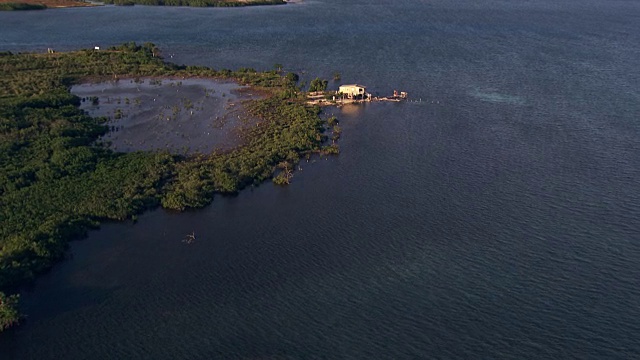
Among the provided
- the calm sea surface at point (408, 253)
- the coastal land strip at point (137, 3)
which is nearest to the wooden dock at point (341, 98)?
the calm sea surface at point (408, 253)

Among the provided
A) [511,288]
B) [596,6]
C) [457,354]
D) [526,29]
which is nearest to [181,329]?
[457,354]

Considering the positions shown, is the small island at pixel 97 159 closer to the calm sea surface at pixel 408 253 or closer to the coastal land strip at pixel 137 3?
the calm sea surface at pixel 408 253

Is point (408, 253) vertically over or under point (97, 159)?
under

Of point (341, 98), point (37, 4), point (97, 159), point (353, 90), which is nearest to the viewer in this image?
point (97, 159)

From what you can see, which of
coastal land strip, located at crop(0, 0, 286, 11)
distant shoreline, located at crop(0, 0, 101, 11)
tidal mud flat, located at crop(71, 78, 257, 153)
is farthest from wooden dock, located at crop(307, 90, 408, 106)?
distant shoreline, located at crop(0, 0, 101, 11)

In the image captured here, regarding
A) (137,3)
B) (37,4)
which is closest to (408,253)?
(37,4)

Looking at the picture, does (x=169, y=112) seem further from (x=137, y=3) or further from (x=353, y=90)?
(x=137, y=3)

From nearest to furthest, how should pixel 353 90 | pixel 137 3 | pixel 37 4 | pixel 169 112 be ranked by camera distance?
1. pixel 169 112
2. pixel 353 90
3. pixel 37 4
4. pixel 137 3
